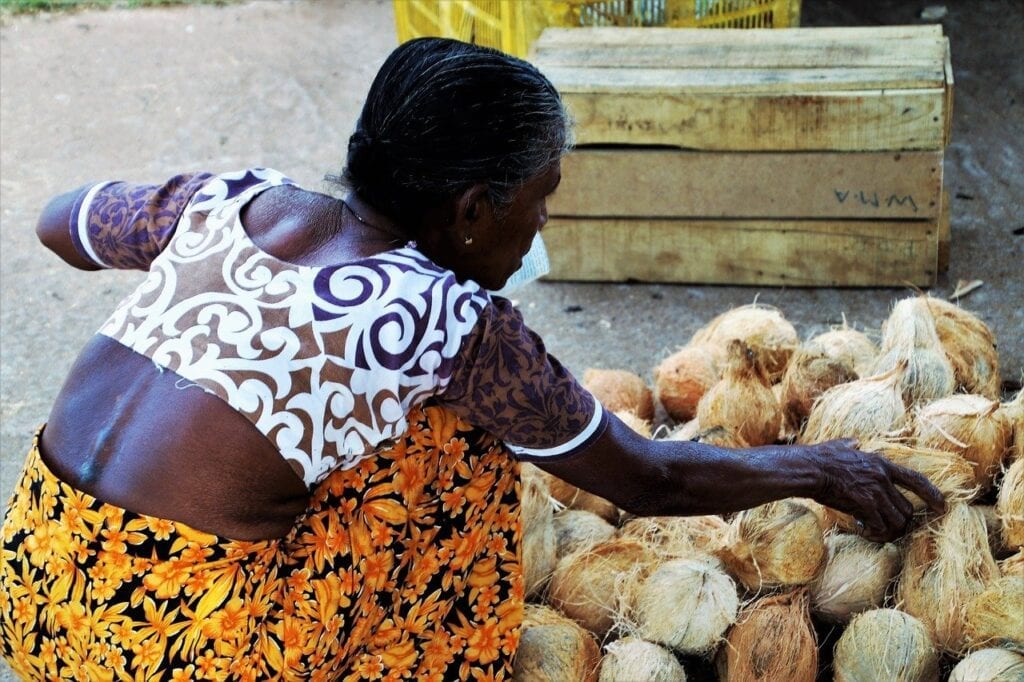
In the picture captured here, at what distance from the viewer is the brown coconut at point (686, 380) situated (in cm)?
290

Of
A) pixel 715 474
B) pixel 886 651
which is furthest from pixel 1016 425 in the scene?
pixel 715 474

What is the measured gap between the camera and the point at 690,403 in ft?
9.55

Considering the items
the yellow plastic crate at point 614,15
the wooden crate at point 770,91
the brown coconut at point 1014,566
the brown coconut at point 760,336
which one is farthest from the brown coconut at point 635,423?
the yellow plastic crate at point 614,15

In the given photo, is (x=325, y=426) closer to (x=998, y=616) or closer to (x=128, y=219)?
(x=128, y=219)

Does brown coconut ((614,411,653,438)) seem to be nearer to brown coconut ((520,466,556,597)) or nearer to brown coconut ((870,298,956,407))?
brown coconut ((520,466,556,597))

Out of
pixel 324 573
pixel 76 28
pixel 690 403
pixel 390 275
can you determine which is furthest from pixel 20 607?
pixel 76 28

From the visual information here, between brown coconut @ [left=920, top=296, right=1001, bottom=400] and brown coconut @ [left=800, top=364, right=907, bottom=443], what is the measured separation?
25 cm

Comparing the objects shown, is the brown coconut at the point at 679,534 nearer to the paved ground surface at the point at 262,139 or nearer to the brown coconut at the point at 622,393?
the brown coconut at the point at 622,393

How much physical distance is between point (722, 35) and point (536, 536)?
2.17 meters

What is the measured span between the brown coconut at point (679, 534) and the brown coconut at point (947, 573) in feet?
1.23

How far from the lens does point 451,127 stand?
1.62 m

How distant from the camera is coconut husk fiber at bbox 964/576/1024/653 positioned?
6.62 feet

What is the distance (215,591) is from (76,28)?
557 centimetres

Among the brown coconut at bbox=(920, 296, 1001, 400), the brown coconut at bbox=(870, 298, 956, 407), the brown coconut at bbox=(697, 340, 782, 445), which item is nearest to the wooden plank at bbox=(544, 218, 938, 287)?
the brown coconut at bbox=(920, 296, 1001, 400)
